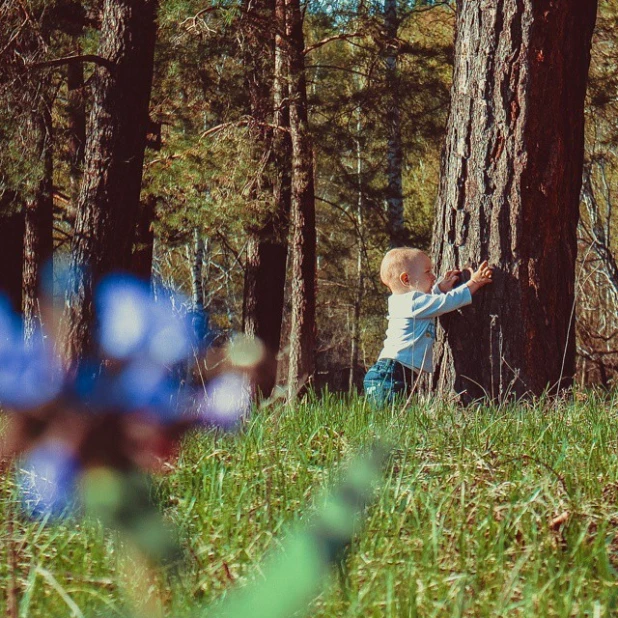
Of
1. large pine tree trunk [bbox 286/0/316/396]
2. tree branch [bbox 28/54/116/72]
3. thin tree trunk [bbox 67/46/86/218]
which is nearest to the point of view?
tree branch [bbox 28/54/116/72]

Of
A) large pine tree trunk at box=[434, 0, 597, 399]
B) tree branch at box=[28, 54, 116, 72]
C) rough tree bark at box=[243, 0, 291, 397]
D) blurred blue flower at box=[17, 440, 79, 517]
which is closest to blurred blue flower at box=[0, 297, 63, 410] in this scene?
blurred blue flower at box=[17, 440, 79, 517]

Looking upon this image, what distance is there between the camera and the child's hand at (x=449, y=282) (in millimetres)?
4957

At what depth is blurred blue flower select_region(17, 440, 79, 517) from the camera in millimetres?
2752

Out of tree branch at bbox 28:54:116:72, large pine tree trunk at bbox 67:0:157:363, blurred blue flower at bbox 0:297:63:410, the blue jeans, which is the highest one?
tree branch at bbox 28:54:116:72

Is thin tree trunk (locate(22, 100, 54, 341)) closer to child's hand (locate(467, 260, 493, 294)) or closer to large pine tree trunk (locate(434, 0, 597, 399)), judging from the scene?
large pine tree trunk (locate(434, 0, 597, 399))

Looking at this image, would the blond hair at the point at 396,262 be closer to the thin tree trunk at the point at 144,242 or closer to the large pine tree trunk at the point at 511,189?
the large pine tree trunk at the point at 511,189

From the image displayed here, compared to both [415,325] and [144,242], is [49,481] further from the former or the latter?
[144,242]

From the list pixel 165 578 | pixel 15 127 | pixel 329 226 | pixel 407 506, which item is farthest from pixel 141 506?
pixel 329 226

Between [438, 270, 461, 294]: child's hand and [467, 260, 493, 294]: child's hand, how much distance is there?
88 mm

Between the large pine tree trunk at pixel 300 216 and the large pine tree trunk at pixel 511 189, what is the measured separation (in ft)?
22.4

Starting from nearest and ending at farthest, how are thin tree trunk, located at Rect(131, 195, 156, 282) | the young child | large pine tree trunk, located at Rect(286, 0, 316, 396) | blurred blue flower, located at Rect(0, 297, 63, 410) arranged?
blurred blue flower, located at Rect(0, 297, 63, 410)
the young child
large pine tree trunk, located at Rect(286, 0, 316, 396)
thin tree trunk, located at Rect(131, 195, 156, 282)

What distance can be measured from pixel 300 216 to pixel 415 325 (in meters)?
6.90

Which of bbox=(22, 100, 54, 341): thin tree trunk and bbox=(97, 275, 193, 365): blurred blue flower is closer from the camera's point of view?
bbox=(97, 275, 193, 365): blurred blue flower

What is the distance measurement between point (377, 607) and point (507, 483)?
90 centimetres
